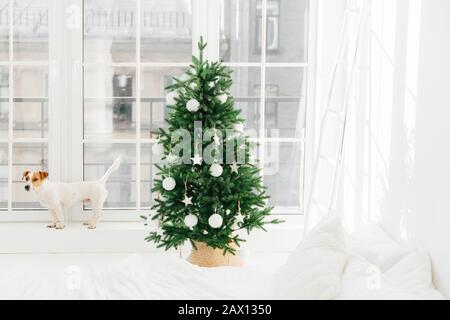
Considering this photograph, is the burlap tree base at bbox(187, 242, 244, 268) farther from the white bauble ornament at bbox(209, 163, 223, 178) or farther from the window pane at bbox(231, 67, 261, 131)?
the window pane at bbox(231, 67, 261, 131)

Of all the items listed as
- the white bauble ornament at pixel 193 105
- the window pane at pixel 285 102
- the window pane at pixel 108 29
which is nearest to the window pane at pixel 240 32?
the window pane at pixel 285 102

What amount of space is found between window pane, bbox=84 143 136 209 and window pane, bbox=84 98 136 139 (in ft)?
0.25

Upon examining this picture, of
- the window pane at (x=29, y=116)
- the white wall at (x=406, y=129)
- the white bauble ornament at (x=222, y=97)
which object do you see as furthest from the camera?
the window pane at (x=29, y=116)

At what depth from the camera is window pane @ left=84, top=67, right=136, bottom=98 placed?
15.5 feet

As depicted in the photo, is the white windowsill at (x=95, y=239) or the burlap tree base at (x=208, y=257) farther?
the white windowsill at (x=95, y=239)

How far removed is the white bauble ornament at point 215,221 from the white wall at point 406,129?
80 cm

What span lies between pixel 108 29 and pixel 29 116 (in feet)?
2.58

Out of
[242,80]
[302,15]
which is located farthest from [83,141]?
[302,15]

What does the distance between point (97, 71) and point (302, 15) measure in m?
1.43

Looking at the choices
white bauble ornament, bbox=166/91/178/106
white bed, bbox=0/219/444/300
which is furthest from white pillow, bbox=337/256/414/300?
white bauble ornament, bbox=166/91/178/106

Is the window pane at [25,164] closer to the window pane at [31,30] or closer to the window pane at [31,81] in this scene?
the window pane at [31,81]

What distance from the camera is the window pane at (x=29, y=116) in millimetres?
4727
